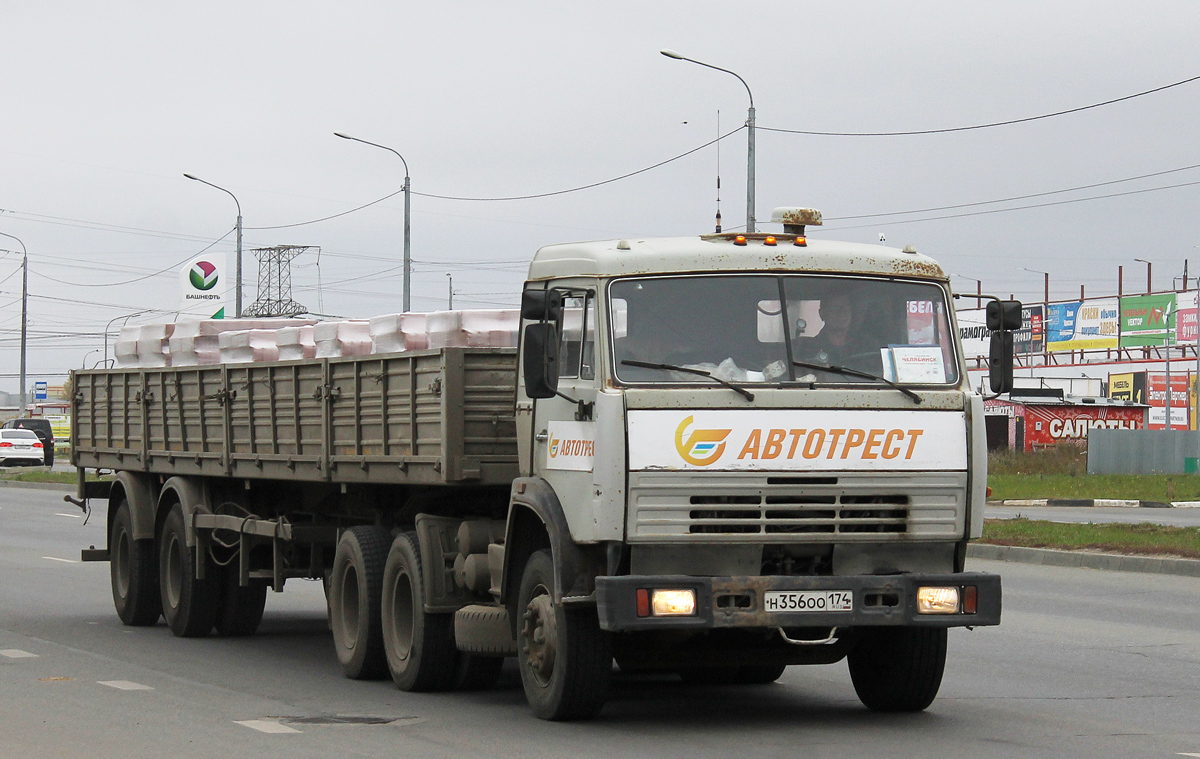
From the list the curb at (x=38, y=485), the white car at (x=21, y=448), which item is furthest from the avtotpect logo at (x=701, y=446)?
the white car at (x=21, y=448)

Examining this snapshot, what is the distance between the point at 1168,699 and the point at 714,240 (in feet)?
12.3

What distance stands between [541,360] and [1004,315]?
93.7 inches

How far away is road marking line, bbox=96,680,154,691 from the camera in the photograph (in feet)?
33.2

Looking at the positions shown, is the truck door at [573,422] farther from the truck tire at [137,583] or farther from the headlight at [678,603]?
the truck tire at [137,583]

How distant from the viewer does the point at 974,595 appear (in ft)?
27.1

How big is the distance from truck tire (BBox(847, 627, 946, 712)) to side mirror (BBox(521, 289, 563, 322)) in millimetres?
2336

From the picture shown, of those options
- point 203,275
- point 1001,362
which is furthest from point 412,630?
point 203,275

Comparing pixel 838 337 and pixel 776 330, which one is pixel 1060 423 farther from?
pixel 776 330

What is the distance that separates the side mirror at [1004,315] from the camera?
856 cm

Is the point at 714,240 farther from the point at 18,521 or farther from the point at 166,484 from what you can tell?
the point at 18,521

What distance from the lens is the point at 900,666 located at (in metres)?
8.94

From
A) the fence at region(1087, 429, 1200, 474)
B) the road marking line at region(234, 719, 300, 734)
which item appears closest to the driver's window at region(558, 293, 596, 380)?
the road marking line at region(234, 719, 300, 734)

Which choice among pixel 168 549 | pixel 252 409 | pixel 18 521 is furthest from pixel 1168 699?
pixel 18 521

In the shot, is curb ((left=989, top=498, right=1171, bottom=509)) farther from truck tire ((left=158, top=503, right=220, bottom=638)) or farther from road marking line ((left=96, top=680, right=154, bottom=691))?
road marking line ((left=96, top=680, right=154, bottom=691))
